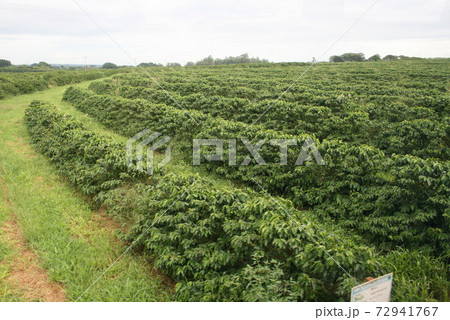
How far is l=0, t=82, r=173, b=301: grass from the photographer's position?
12.9 feet

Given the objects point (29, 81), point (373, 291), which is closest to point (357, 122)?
point (373, 291)

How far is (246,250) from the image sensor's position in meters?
3.77

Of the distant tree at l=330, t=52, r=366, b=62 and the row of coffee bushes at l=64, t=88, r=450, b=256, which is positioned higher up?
the distant tree at l=330, t=52, r=366, b=62

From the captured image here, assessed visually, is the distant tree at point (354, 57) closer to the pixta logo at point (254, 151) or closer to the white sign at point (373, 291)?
the pixta logo at point (254, 151)

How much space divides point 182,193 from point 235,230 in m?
1.20

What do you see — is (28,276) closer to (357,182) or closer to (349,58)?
(357,182)

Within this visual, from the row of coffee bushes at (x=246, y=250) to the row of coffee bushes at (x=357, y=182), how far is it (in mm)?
472

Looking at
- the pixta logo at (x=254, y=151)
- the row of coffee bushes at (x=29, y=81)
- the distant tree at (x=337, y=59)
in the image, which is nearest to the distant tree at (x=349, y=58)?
the distant tree at (x=337, y=59)

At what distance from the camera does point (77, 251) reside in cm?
470

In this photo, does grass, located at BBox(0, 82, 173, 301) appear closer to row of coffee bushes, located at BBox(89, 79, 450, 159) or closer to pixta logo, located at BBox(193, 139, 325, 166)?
pixta logo, located at BBox(193, 139, 325, 166)

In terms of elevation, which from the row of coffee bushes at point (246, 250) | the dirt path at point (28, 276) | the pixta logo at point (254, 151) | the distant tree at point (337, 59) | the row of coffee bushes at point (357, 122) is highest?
the distant tree at point (337, 59)

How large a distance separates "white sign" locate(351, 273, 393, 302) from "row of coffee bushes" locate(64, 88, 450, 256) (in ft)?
7.57

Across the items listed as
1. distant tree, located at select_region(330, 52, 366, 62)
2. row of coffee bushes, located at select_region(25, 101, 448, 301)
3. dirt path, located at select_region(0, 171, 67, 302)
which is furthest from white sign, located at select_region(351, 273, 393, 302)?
distant tree, located at select_region(330, 52, 366, 62)

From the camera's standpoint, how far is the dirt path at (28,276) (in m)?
3.89
